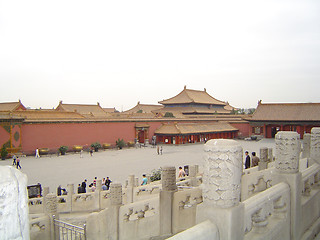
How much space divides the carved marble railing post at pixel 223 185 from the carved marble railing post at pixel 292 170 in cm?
203

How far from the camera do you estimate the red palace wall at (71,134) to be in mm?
24250

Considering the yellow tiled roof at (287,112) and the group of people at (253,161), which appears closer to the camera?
Answer: the group of people at (253,161)

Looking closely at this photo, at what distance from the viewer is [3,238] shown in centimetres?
121

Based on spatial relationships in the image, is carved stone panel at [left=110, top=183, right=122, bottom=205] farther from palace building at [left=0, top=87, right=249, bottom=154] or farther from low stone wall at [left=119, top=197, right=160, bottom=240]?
palace building at [left=0, top=87, right=249, bottom=154]

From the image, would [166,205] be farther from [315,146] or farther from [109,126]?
[109,126]

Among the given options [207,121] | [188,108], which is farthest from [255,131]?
[188,108]

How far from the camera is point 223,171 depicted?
2482mm

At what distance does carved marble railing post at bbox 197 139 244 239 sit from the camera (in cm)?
246

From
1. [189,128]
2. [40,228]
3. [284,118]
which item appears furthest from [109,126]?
[40,228]

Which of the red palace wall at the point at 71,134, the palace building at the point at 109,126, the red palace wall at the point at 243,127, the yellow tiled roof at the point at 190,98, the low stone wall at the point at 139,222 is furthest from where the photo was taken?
the yellow tiled roof at the point at 190,98

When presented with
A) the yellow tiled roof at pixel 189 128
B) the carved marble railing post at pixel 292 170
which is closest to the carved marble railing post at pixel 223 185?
the carved marble railing post at pixel 292 170

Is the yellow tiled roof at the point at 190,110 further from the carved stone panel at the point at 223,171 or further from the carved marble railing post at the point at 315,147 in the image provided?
the carved stone panel at the point at 223,171

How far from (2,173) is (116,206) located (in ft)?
17.0

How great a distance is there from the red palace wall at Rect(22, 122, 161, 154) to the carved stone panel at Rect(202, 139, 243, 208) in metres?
24.3
